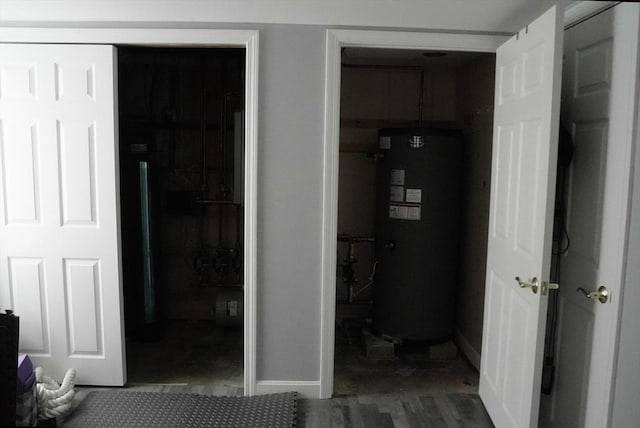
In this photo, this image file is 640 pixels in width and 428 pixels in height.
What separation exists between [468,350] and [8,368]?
2.95 m

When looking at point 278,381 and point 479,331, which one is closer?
point 278,381

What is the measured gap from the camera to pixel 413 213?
348 cm

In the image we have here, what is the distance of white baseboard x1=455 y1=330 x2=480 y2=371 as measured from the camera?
11.0ft

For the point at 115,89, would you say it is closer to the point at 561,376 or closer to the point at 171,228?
the point at 171,228

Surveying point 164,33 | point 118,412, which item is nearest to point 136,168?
point 164,33

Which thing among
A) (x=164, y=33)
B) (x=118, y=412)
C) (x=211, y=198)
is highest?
(x=164, y=33)

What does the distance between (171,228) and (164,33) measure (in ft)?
6.13

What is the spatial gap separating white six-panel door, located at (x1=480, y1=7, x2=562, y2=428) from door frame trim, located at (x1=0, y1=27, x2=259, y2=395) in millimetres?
1332

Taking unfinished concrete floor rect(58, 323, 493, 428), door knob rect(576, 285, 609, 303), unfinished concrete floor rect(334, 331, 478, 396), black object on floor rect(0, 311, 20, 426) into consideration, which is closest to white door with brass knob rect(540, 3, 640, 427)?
door knob rect(576, 285, 609, 303)

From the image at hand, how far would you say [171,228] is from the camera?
418 cm

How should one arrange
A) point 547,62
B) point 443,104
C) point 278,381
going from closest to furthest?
point 547,62
point 278,381
point 443,104

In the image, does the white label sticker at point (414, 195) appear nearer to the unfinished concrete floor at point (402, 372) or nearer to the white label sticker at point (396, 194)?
the white label sticker at point (396, 194)

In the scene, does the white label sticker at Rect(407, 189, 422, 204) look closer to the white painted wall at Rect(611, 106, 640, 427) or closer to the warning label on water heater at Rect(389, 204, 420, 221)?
the warning label on water heater at Rect(389, 204, 420, 221)

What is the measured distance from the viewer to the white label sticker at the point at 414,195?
11.4ft
